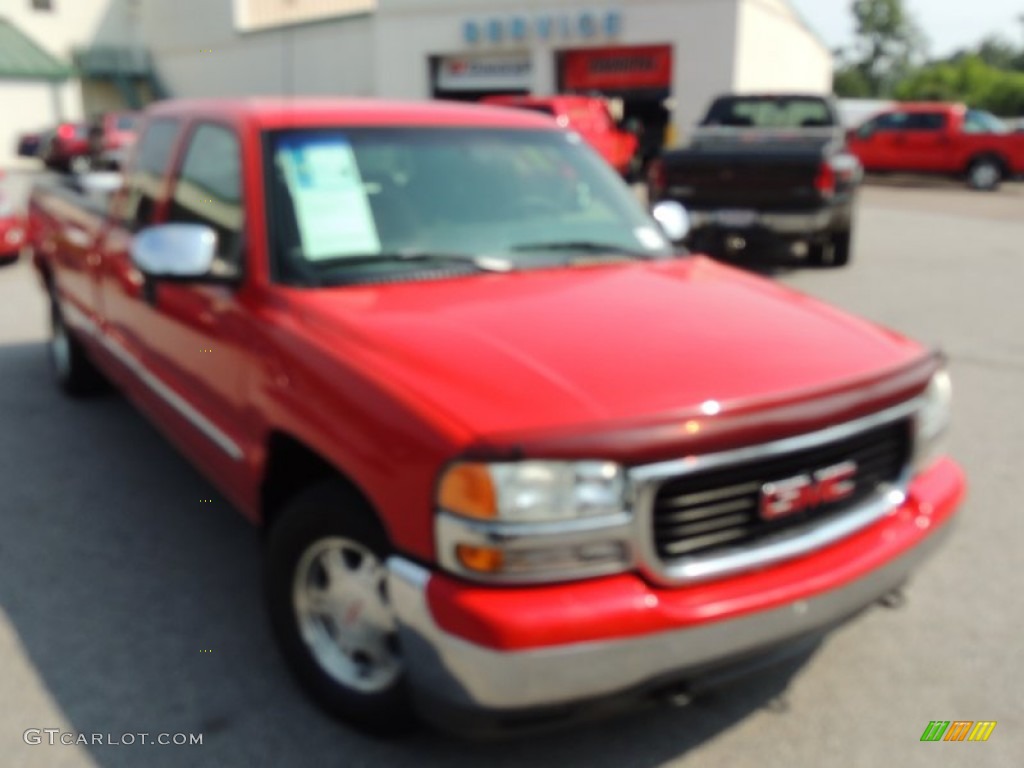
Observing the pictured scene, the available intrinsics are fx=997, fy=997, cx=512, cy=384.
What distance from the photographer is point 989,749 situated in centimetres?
282

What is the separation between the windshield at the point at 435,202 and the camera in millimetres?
3230

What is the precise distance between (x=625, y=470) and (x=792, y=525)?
57cm

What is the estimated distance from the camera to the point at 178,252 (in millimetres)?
3195

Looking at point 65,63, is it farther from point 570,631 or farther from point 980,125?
point 570,631

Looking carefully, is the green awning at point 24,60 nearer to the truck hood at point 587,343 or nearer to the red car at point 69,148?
the red car at point 69,148

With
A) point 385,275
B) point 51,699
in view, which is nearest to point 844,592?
point 385,275

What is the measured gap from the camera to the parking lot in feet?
9.12

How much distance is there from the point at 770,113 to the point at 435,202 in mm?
10857

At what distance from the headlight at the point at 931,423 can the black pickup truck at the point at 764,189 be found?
7.68m

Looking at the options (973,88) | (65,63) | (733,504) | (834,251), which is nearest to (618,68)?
(834,251)

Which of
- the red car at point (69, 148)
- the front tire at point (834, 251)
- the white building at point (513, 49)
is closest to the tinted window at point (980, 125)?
the white building at point (513, 49)

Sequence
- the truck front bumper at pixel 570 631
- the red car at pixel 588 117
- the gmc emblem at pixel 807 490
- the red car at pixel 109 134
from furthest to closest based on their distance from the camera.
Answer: the red car at pixel 109 134
the red car at pixel 588 117
the gmc emblem at pixel 807 490
the truck front bumper at pixel 570 631

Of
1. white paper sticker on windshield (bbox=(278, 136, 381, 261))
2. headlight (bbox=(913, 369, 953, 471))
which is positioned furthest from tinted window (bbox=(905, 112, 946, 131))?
white paper sticker on windshield (bbox=(278, 136, 381, 261))

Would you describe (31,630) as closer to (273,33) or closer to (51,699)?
(51,699)
